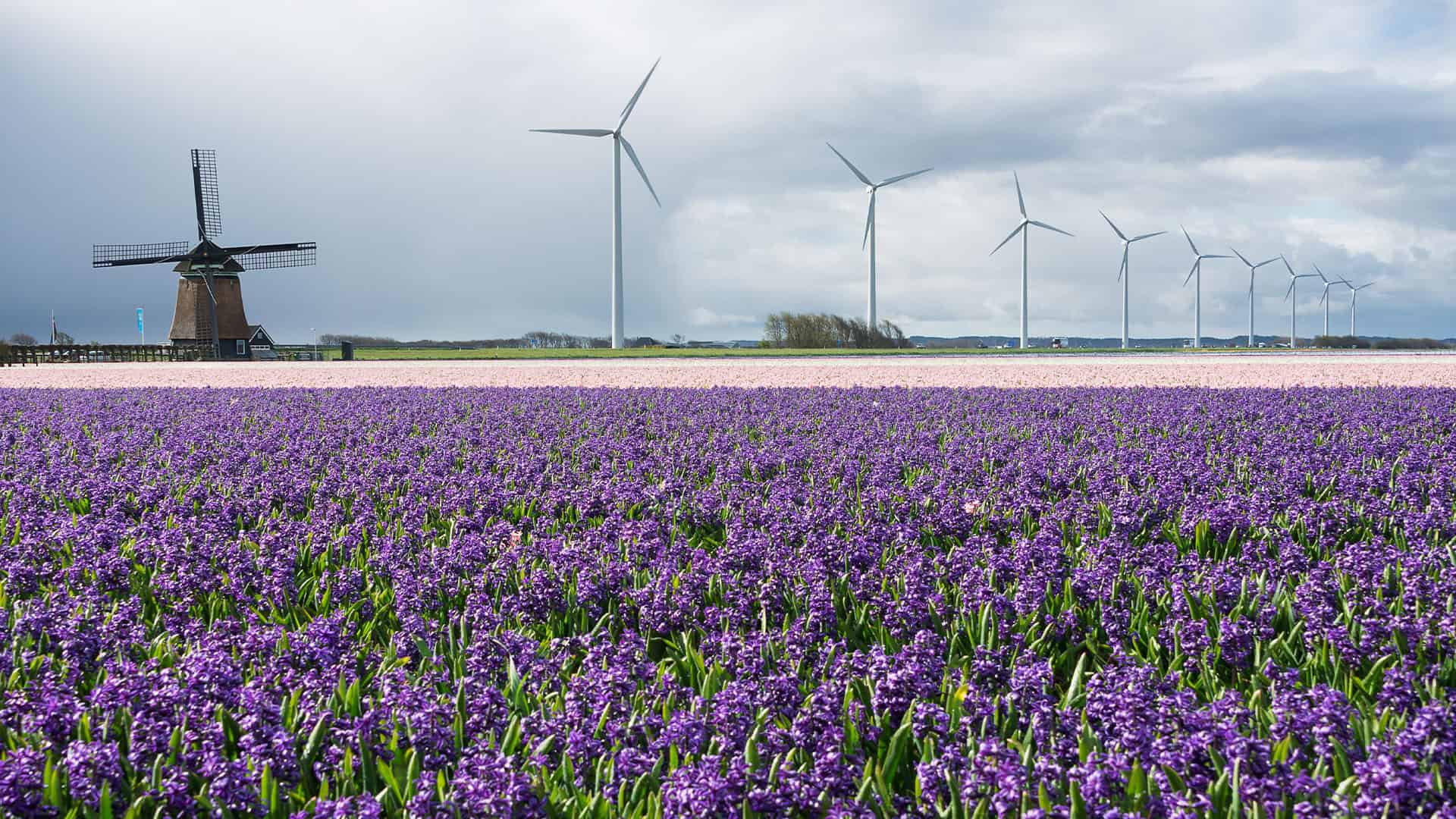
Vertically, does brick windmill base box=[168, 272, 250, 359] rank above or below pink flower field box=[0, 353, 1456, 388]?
above

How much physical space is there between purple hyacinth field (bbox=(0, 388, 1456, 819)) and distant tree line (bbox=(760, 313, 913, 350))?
86.3 metres

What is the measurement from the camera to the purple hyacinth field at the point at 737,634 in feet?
10.3

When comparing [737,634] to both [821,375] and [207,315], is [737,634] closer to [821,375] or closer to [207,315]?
[821,375]

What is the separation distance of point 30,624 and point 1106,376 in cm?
2924

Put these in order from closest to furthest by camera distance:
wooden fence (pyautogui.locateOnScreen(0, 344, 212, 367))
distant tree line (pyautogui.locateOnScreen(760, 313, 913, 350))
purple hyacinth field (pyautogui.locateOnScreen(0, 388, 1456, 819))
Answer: purple hyacinth field (pyautogui.locateOnScreen(0, 388, 1456, 819)), wooden fence (pyautogui.locateOnScreen(0, 344, 212, 367)), distant tree line (pyautogui.locateOnScreen(760, 313, 913, 350))

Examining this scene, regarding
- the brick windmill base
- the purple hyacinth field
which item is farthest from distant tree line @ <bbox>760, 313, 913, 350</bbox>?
the purple hyacinth field

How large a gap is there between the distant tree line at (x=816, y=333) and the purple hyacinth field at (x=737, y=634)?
86262mm

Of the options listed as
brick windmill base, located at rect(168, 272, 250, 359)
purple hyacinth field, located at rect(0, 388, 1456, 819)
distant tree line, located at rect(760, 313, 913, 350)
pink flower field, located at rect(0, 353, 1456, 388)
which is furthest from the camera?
distant tree line, located at rect(760, 313, 913, 350)

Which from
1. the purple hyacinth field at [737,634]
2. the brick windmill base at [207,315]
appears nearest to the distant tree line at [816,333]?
the brick windmill base at [207,315]

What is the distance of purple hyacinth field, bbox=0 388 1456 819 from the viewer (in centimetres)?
313

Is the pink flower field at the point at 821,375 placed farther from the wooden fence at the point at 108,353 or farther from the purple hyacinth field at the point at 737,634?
the wooden fence at the point at 108,353

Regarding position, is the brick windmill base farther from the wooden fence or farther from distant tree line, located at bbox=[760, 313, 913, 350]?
distant tree line, located at bbox=[760, 313, 913, 350]

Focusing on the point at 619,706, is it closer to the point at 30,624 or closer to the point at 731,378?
the point at 30,624

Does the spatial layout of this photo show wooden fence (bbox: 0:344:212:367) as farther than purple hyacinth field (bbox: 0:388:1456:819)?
Yes
